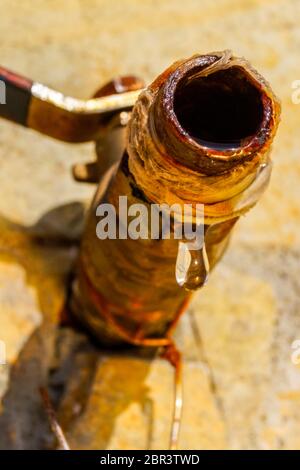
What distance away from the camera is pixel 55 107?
2.53 ft

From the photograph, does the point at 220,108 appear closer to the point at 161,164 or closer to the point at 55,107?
the point at 161,164

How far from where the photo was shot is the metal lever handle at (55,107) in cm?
77

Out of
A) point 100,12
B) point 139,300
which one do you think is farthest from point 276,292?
point 100,12

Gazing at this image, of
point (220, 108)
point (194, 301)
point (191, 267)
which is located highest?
point (220, 108)

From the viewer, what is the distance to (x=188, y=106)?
1.85 ft

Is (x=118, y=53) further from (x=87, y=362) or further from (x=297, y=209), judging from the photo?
(x=87, y=362)

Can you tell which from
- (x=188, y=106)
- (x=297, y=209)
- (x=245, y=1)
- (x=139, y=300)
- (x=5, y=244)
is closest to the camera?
(x=188, y=106)

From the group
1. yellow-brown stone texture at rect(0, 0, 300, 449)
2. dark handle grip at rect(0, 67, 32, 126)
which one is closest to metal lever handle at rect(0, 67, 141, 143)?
dark handle grip at rect(0, 67, 32, 126)

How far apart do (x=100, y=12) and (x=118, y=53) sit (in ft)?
0.23

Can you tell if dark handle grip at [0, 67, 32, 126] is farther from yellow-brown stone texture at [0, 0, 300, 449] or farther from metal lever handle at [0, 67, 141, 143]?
yellow-brown stone texture at [0, 0, 300, 449]

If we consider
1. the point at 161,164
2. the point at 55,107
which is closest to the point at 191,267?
the point at 161,164

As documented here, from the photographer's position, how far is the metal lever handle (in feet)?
2.51

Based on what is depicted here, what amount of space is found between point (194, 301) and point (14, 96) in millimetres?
315

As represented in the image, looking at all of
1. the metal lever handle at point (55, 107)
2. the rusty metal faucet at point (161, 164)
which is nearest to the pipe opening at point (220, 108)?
the rusty metal faucet at point (161, 164)
